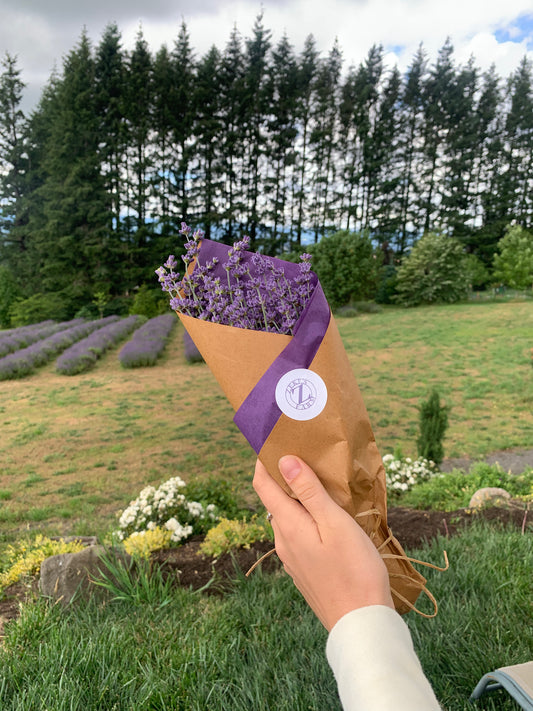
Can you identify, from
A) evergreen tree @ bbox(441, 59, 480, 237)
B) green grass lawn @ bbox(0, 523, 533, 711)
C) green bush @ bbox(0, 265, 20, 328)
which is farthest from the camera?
evergreen tree @ bbox(441, 59, 480, 237)

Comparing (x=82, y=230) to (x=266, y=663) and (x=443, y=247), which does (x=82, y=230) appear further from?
(x=443, y=247)

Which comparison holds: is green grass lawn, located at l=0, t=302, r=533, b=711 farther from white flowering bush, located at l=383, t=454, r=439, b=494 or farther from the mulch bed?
white flowering bush, located at l=383, t=454, r=439, b=494

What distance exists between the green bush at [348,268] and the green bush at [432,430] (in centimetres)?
448

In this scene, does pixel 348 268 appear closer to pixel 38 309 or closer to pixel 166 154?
pixel 166 154

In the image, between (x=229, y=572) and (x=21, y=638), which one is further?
(x=229, y=572)

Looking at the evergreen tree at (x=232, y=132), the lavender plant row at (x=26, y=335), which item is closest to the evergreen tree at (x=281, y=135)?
the evergreen tree at (x=232, y=132)

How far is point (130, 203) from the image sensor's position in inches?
168

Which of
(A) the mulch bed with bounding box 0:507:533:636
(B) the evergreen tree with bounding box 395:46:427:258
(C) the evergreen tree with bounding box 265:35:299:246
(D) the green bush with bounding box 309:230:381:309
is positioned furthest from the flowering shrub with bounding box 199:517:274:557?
(B) the evergreen tree with bounding box 395:46:427:258

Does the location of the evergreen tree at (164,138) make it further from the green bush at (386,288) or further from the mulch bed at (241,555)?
the green bush at (386,288)

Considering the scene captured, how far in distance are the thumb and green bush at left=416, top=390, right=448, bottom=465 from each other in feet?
8.44

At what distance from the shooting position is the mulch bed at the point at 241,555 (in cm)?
147

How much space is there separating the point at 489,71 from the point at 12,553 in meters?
8.90

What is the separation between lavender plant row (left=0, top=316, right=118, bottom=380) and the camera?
345cm

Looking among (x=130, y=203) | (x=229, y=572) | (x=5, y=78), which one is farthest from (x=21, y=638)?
(x=5, y=78)
